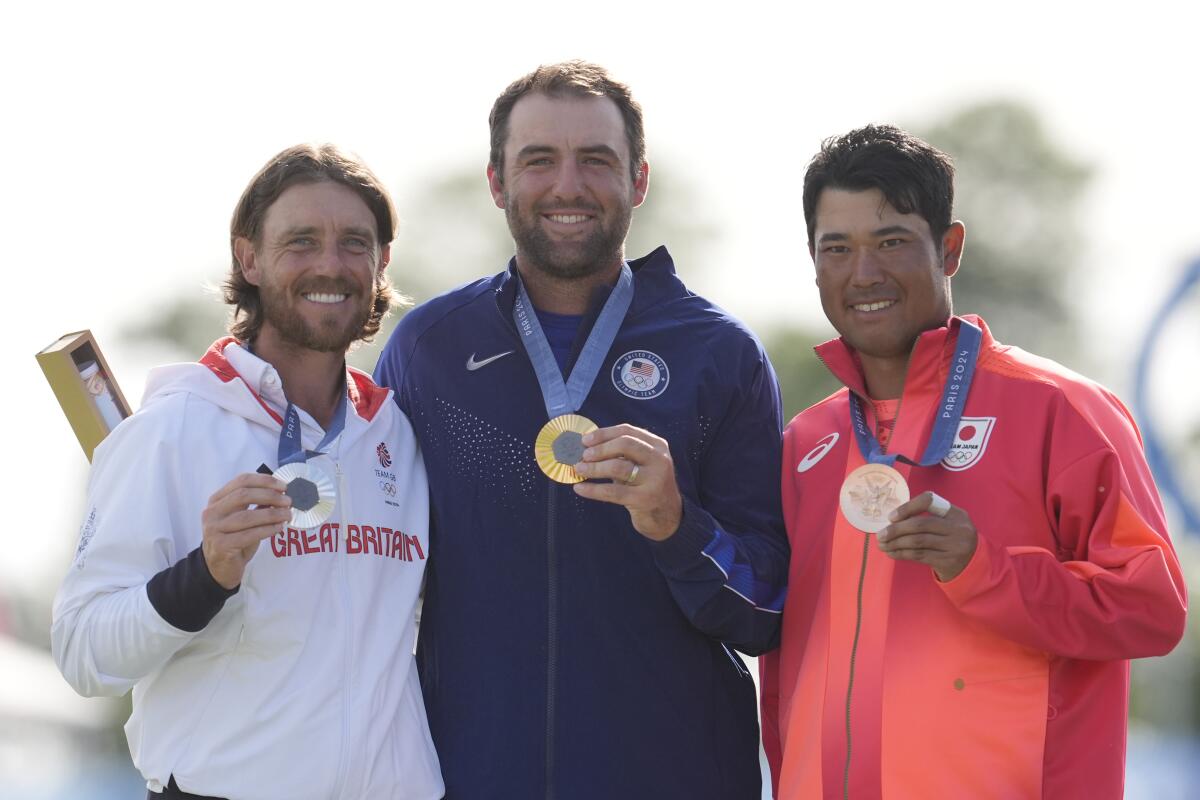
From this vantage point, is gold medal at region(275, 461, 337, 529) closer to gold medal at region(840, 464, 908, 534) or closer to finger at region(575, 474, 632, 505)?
finger at region(575, 474, 632, 505)

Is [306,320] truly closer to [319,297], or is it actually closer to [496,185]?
[319,297]

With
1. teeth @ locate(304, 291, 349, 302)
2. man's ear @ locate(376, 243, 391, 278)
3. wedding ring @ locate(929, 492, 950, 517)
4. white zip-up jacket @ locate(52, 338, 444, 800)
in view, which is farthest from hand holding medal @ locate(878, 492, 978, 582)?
man's ear @ locate(376, 243, 391, 278)

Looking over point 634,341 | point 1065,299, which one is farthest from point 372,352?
point 634,341

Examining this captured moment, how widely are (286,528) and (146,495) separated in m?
0.40

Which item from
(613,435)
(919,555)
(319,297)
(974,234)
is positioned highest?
(319,297)

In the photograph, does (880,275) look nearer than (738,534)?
Yes

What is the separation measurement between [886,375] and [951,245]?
449 mm

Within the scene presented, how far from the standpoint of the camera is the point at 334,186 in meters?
4.79

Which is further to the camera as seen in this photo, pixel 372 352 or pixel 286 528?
pixel 372 352

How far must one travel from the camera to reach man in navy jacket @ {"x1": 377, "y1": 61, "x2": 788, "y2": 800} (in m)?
4.68

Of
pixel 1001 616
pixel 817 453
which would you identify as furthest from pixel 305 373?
pixel 1001 616

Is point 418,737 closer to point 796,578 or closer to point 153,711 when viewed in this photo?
point 153,711

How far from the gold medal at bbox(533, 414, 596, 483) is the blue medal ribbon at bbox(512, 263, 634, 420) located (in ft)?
1.10

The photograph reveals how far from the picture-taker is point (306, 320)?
4707 mm
